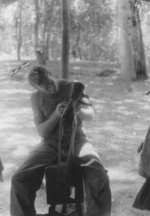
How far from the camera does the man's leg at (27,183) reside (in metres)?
2.03

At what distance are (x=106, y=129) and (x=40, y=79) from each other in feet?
7.73

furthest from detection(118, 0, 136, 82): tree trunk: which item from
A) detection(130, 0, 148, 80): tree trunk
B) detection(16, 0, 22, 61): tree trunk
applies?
detection(16, 0, 22, 61): tree trunk

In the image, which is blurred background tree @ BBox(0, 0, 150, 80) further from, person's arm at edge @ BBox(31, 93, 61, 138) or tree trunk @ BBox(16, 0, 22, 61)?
person's arm at edge @ BBox(31, 93, 61, 138)

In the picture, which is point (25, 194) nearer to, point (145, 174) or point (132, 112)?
point (145, 174)

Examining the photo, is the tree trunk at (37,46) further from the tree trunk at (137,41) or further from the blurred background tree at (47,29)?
the tree trunk at (137,41)

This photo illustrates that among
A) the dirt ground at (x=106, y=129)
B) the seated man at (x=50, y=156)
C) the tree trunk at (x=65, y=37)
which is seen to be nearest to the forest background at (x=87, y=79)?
the dirt ground at (x=106, y=129)

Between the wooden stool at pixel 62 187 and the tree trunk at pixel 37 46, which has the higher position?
the tree trunk at pixel 37 46

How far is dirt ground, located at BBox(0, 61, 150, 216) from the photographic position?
2.75 m

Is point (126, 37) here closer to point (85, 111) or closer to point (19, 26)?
point (19, 26)

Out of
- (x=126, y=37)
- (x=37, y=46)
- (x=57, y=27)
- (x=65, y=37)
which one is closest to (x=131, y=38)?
(x=126, y=37)

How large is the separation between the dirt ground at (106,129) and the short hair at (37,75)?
77 cm

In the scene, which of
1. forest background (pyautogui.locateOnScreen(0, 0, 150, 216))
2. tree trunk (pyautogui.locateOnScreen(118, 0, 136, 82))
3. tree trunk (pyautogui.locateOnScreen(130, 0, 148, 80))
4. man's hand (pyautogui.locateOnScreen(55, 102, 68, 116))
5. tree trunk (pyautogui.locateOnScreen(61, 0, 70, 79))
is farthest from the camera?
tree trunk (pyautogui.locateOnScreen(130, 0, 148, 80))

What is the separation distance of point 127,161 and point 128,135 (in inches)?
32.4

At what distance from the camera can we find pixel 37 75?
2.13 metres
